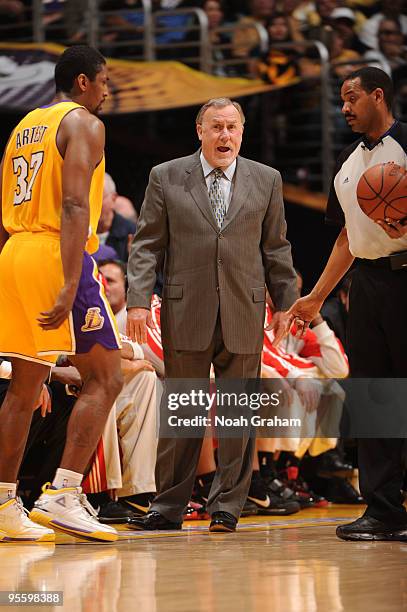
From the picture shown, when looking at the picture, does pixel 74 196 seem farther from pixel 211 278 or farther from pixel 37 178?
pixel 211 278

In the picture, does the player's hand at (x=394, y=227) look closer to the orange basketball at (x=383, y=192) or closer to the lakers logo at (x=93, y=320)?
the orange basketball at (x=383, y=192)

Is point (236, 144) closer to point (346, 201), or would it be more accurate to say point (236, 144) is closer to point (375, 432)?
point (346, 201)

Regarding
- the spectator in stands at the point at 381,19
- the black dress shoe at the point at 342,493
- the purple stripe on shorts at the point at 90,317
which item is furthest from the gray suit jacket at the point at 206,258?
the spectator in stands at the point at 381,19

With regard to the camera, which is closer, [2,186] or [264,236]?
[2,186]

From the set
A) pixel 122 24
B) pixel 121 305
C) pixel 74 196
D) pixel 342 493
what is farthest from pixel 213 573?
pixel 122 24

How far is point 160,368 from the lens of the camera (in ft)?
19.6

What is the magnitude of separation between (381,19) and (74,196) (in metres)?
9.08

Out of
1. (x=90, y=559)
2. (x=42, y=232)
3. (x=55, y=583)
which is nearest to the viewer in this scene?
(x=55, y=583)

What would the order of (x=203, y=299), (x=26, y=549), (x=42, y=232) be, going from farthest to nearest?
1. (x=203, y=299)
2. (x=42, y=232)
3. (x=26, y=549)

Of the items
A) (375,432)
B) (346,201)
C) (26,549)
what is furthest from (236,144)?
(26,549)

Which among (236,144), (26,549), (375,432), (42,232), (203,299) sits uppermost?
(236,144)

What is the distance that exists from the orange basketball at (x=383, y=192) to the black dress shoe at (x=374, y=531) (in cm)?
121

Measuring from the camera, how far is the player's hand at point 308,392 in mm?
6371

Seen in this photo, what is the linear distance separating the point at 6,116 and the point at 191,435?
212 inches
